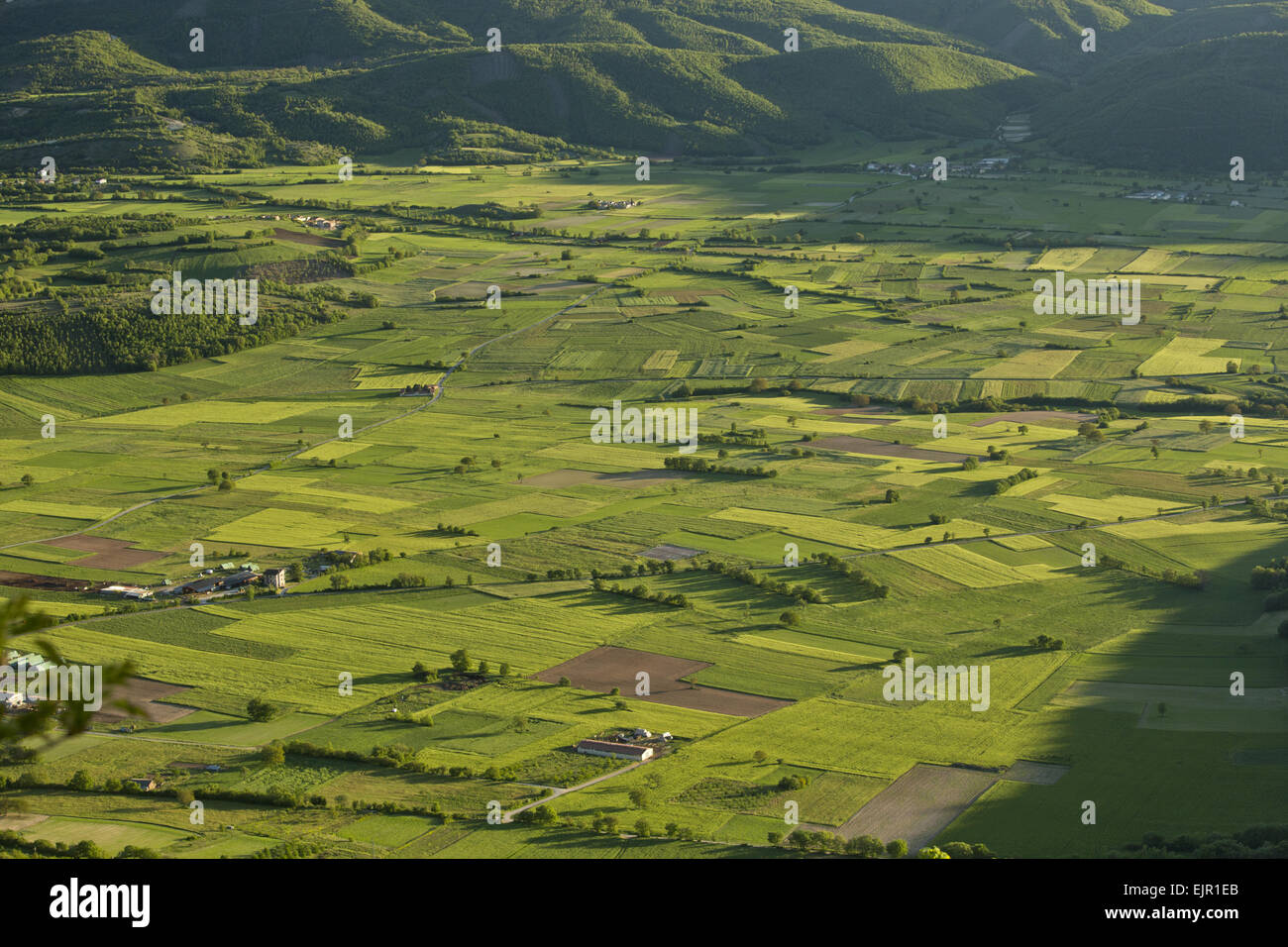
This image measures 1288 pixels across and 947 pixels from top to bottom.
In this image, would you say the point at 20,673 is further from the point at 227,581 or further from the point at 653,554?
the point at 653,554

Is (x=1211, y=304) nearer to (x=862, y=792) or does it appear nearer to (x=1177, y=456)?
(x=1177, y=456)

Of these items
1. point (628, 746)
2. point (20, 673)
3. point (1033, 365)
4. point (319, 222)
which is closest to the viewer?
point (628, 746)

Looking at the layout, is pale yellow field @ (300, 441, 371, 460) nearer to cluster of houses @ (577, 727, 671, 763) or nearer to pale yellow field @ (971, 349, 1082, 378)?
cluster of houses @ (577, 727, 671, 763)

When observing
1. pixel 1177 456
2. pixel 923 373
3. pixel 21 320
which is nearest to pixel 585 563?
pixel 1177 456

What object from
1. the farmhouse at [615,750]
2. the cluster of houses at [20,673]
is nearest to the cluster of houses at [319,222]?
the cluster of houses at [20,673]

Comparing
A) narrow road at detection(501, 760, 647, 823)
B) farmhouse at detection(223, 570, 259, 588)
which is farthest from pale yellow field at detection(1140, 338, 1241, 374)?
narrow road at detection(501, 760, 647, 823)

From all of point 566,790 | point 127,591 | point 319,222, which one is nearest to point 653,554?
point 127,591

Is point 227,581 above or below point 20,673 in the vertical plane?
above

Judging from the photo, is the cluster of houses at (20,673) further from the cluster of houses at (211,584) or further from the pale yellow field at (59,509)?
the pale yellow field at (59,509)
